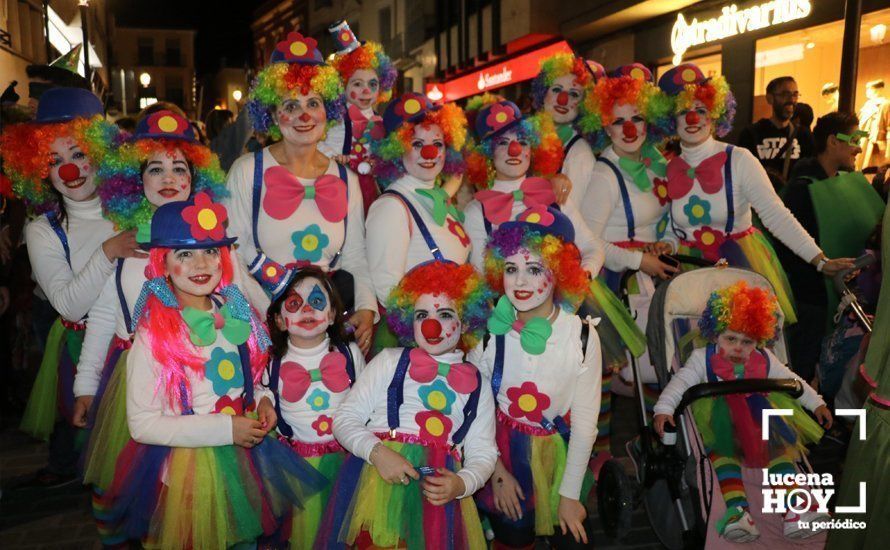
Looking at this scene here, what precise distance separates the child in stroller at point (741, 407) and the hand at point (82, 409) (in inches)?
105

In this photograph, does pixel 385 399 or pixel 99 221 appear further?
pixel 99 221

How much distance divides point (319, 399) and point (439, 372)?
0.56m

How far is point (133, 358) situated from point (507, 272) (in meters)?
1.57

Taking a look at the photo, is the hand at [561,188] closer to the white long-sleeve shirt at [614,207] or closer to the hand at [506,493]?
the white long-sleeve shirt at [614,207]

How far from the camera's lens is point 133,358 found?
9.49ft

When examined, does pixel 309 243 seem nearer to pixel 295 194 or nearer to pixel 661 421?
pixel 295 194

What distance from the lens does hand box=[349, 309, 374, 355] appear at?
3.50m

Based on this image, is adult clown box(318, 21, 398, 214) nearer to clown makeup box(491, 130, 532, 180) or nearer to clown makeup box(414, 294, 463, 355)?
clown makeup box(491, 130, 532, 180)

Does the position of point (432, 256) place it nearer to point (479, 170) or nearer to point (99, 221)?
point (479, 170)

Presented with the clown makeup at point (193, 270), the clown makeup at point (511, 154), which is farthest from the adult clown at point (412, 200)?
the clown makeup at point (193, 270)

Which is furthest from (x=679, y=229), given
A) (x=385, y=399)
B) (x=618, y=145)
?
(x=385, y=399)

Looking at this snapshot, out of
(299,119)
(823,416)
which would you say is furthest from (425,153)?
(823,416)

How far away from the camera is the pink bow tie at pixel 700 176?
4.44m

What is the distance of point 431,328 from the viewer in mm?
3088
